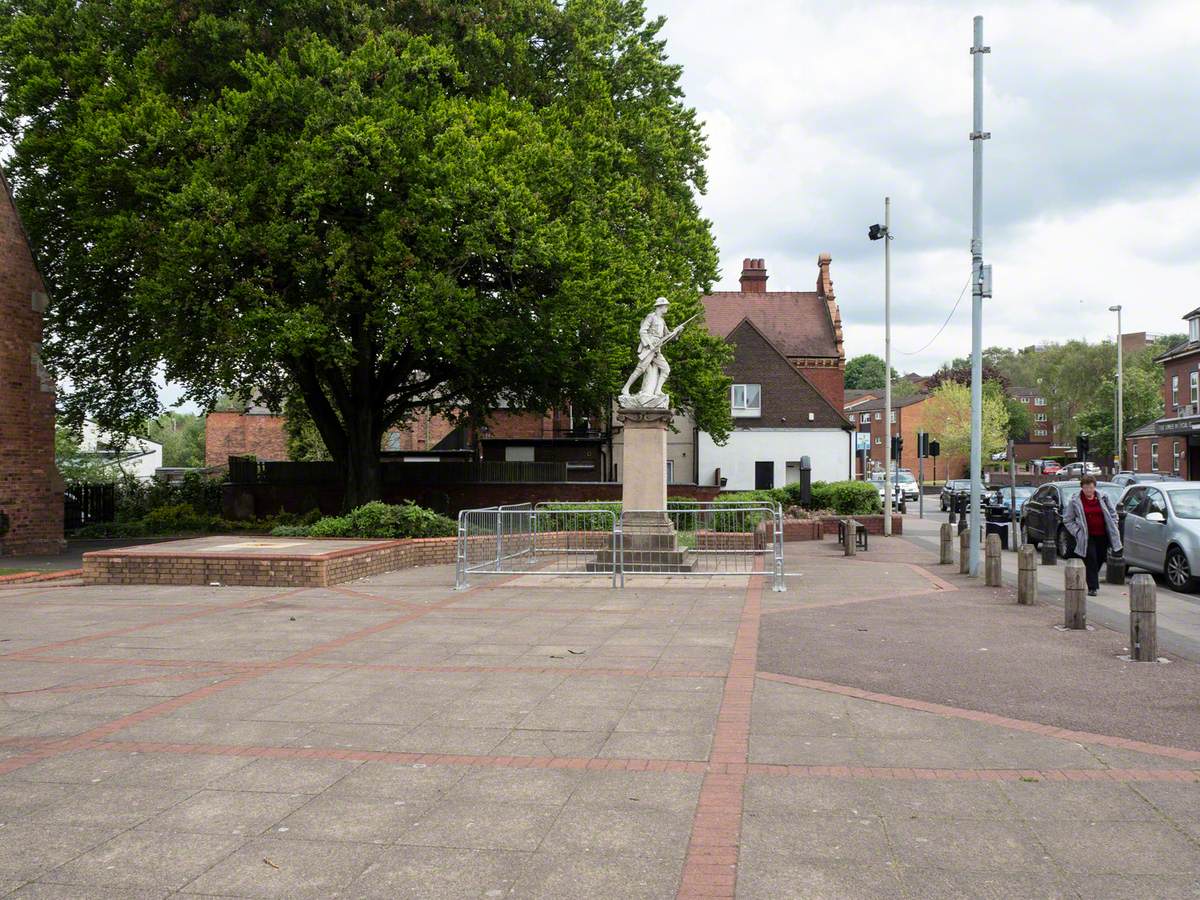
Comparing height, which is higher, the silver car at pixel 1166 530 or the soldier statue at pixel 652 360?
the soldier statue at pixel 652 360

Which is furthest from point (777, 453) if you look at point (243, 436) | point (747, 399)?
point (243, 436)

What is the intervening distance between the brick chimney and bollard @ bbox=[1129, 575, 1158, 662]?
50.5 meters

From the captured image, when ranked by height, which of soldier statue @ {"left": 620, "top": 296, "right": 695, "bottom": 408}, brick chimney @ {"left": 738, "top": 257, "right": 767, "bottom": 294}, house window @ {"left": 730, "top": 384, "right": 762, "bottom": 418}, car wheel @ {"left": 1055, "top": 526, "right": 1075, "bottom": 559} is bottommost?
car wheel @ {"left": 1055, "top": 526, "right": 1075, "bottom": 559}

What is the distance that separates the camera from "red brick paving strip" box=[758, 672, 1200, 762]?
6.32 meters

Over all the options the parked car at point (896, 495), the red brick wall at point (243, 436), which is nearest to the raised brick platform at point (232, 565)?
the parked car at point (896, 495)

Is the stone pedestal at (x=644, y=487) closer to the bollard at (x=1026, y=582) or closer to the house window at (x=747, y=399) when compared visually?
the bollard at (x=1026, y=582)

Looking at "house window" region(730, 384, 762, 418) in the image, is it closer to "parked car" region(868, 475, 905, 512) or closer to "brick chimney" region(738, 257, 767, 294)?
"parked car" region(868, 475, 905, 512)

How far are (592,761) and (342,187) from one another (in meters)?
18.4

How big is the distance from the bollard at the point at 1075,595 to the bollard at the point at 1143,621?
5.14 ft

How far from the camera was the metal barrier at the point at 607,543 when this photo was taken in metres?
16.4

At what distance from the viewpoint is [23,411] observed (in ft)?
74.5

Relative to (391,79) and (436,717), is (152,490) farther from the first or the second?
(436,717)

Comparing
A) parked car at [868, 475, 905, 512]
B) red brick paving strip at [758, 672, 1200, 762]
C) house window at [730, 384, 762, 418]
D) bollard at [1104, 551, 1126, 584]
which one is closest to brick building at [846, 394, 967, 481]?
parked car at [868, 475, 905, 512]

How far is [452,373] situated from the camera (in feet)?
90.8
